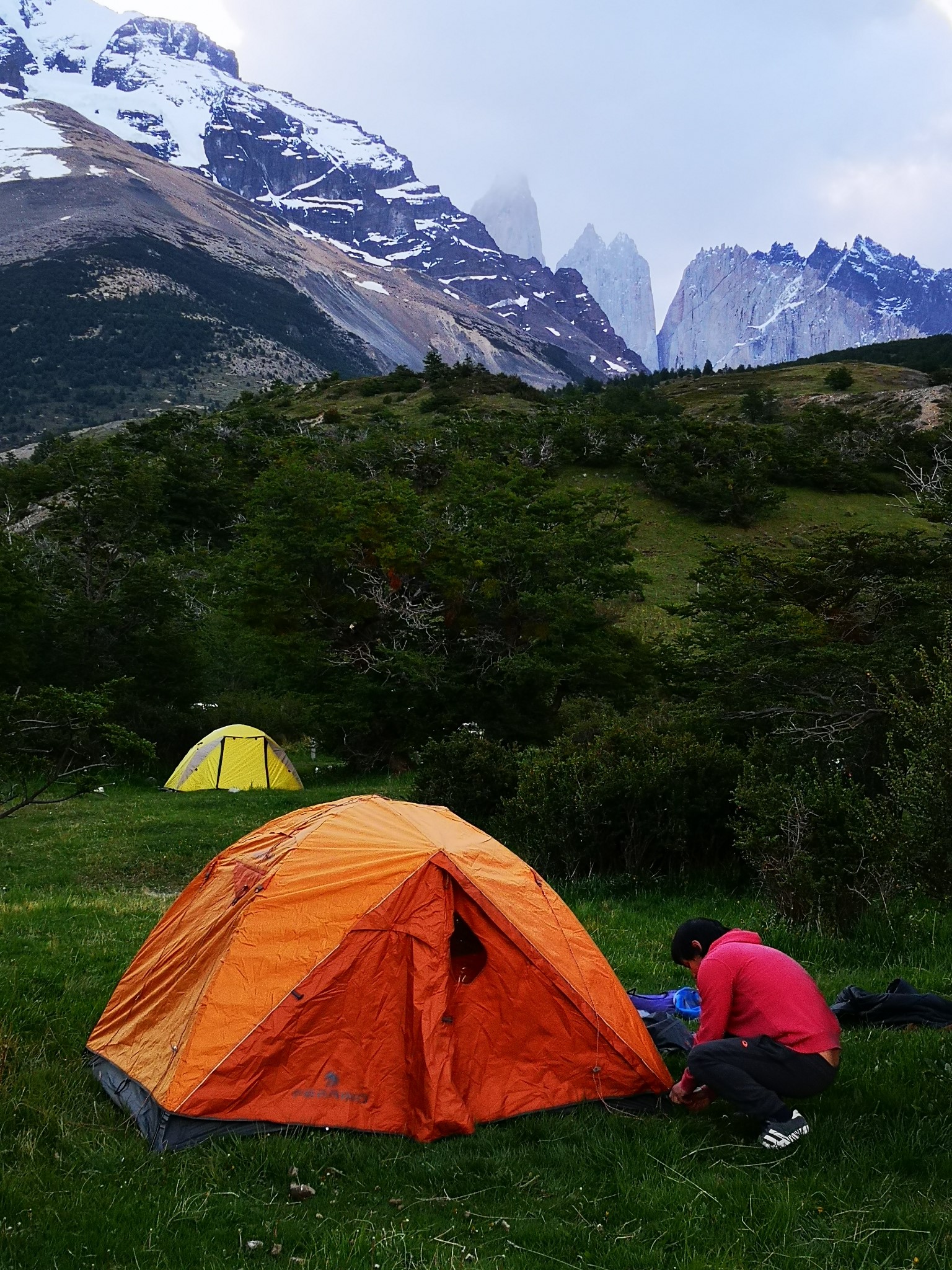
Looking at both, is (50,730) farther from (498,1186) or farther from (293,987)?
(498,1186)

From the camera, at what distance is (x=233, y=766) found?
74.6 feet

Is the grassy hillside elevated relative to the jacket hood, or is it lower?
elevated

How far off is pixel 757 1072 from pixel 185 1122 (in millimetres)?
3174

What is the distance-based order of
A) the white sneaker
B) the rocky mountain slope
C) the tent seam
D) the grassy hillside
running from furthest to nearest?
the rocky mountain slope < the grassy hillside < the tent seam < the white sneaker

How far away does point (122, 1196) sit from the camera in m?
4.56

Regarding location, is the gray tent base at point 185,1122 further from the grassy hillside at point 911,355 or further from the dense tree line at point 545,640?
the grassy hillside at point 911,355

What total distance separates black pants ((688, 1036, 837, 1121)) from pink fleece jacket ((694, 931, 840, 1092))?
7 cm

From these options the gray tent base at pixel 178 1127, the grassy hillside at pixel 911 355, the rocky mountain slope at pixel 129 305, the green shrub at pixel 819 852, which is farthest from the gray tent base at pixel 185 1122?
the rocky mountain slope at pixel 129 305

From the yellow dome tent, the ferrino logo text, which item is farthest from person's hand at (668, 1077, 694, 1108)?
the yellow dome tent

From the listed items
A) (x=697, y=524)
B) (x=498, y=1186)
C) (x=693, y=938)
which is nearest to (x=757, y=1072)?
(x=693, y=938)

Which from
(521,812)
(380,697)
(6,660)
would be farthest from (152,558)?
(521,812)

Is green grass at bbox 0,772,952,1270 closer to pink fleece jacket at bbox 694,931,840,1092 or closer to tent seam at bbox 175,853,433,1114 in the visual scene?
tent seam at bbox 175,853,433,1114

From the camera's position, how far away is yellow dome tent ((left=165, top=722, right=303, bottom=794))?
2258 cm

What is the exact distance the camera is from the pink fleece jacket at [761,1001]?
543 centimetres
